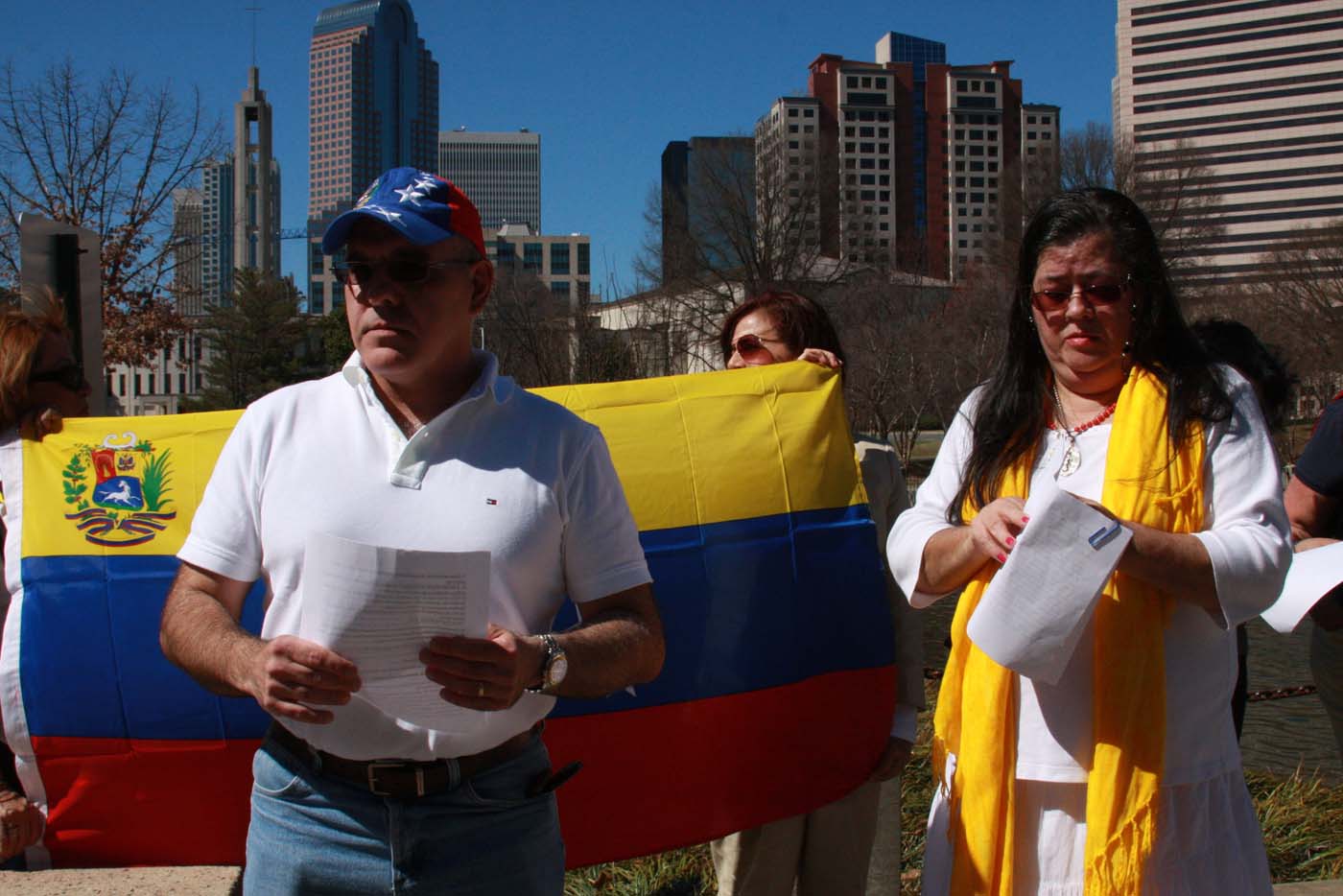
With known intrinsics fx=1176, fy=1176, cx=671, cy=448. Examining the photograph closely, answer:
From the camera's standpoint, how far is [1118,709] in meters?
2.25

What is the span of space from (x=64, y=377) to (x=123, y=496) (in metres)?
0.43

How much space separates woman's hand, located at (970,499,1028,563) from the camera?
2.24 meters

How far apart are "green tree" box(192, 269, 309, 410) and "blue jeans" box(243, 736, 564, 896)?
61728 mm

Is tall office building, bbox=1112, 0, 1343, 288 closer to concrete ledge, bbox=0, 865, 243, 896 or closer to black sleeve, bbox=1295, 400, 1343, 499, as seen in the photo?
black sleeve, bbox=1295, 400, 1343, 499

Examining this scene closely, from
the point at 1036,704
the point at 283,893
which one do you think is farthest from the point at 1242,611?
the point at 283,893

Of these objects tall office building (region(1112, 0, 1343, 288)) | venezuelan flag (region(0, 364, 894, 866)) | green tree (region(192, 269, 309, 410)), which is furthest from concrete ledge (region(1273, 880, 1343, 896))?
tall office building (region(1112, 0, 1343, 288))

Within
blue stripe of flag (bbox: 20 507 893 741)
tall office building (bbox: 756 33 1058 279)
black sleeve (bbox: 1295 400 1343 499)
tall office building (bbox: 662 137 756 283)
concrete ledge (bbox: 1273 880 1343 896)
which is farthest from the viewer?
tall office building (bbox: 756 33 1058 279)

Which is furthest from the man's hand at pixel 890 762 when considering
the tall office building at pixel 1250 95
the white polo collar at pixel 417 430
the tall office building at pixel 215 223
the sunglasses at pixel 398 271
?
the tall office building at pixel 1250 95

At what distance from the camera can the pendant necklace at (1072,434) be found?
8.18 feet

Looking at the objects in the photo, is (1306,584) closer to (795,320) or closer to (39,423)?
(795,320)

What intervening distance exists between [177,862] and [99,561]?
0.84 m

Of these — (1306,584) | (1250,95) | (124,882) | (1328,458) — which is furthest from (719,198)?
(1250,95)

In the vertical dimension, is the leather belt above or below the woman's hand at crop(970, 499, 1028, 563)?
below

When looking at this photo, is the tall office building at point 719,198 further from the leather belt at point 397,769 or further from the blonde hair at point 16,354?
the leather belt at point 397,769
